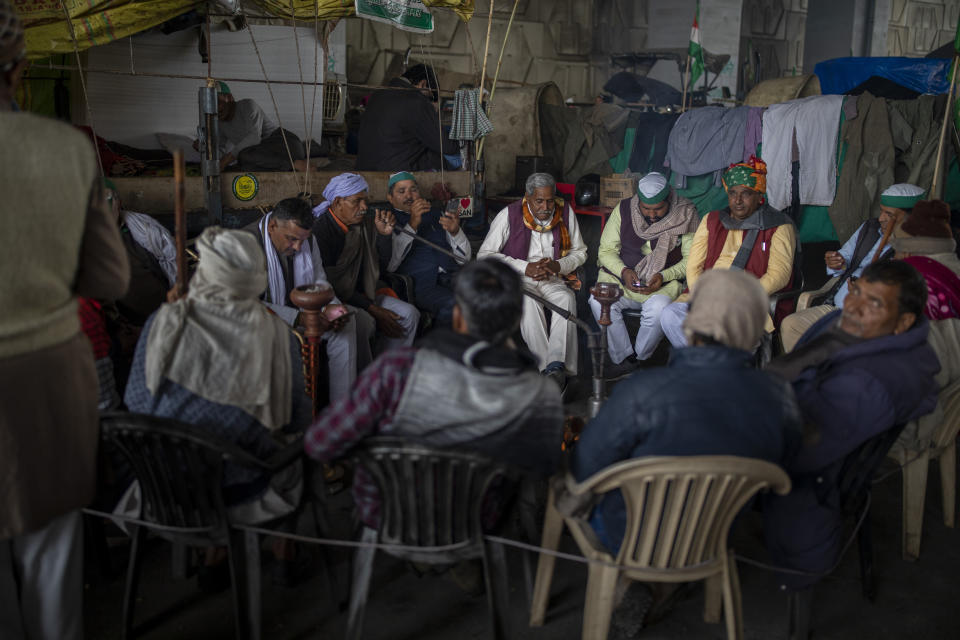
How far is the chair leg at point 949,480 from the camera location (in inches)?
125

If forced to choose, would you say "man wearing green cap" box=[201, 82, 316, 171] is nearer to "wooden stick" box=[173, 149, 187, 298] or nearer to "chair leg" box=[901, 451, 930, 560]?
"wooden stick" box=[173, 149, 187, 298]

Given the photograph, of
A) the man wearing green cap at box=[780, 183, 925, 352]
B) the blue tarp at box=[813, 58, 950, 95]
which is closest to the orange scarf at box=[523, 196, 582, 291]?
the man wearing green cap at box=[780, 183, 925, 352]

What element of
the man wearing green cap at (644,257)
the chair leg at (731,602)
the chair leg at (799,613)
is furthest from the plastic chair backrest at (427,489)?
the man wearing green cap at (644,257)

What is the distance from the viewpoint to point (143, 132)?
669cm

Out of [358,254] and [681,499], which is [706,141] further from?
[681,499]

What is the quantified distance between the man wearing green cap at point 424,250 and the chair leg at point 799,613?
9.18 ft

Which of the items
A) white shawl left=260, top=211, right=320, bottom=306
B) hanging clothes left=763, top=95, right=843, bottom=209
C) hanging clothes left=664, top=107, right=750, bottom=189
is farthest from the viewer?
hanging clothes left=664, top=107, right=750, bottom=189

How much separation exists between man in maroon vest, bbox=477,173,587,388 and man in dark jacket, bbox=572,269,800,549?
8.75 feet

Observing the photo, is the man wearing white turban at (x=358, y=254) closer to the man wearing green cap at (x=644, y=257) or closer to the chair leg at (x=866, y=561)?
the man wearing green cap at (x=644, y=257)

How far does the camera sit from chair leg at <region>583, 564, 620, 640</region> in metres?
2.15

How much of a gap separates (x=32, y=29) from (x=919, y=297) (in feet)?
17.3

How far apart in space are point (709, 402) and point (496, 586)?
31.5 inches

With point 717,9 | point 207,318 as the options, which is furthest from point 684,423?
point 717,9

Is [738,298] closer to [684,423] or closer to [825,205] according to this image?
[684,423]
